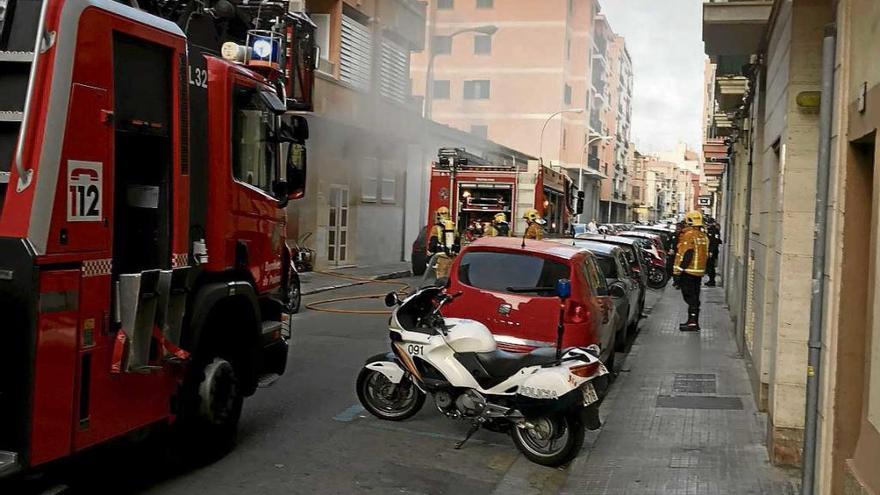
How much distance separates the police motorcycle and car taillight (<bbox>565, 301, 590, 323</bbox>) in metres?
0.98

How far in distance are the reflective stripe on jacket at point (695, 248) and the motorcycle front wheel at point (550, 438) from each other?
25.8ft

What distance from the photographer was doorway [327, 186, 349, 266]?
2505cm

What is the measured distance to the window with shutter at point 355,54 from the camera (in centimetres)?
2548

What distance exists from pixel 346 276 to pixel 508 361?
15929 millimetres

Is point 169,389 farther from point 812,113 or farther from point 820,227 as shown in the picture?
point 812,113

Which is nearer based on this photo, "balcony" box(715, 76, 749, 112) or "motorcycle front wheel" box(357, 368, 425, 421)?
"motorcycle front wheel" box(357, 368, 425, 421)

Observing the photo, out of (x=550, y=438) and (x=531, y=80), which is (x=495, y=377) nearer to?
(x=550, y=438)

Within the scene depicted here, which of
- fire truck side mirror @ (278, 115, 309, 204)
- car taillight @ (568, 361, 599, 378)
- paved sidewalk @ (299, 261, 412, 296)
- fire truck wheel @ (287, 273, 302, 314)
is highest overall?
fire truck side mirror @ (278, 115, 309, 204)

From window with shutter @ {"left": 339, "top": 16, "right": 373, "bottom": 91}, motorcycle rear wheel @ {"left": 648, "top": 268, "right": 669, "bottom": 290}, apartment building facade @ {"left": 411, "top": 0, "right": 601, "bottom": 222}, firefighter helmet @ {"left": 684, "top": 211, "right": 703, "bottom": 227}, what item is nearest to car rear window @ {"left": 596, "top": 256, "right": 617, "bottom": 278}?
firefighter helmet @ {"left": 684, "top": 211, "right": 703, "bottom": 227}

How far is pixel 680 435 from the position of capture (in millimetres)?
7426

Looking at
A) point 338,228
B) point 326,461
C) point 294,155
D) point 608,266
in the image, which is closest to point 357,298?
point 608,266

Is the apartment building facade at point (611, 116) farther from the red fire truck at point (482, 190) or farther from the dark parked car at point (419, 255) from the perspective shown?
the red fire truck at point (482, 190)

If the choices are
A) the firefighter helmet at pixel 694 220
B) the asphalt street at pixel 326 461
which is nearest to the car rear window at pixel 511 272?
the asphalt street at pixel 326 461

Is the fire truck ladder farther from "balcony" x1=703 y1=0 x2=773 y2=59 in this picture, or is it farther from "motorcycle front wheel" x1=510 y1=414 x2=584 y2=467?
"balcony" x1=703 y1=0 x2=773 y2=59
